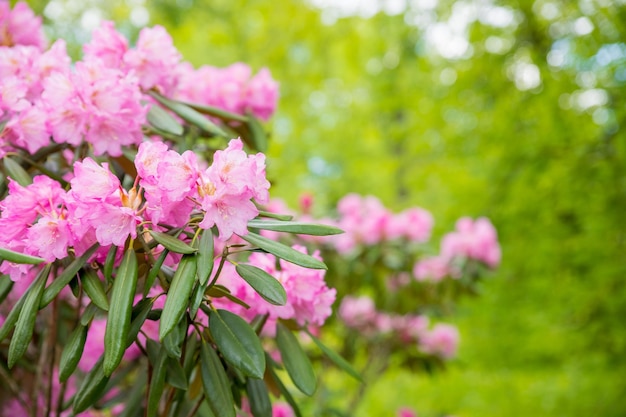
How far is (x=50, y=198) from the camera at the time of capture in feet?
2.81

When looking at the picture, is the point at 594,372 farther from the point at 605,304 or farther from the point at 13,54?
the point at 13,54

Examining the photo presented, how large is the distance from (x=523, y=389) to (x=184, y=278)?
5020 millimetres

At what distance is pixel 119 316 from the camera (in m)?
0.76

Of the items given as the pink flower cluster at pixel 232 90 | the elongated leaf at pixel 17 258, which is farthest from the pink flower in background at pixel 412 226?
the elongated leaf at pixel 17 258

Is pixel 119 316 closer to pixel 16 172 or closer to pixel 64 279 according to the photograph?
pixel 64 279

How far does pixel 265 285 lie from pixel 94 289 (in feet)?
0.74

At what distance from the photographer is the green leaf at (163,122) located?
112cm

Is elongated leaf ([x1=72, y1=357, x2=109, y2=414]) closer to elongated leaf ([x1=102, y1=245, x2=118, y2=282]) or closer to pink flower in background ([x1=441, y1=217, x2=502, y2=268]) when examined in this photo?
elongated leaf ([x1=102, y1=245, x2=118, y2=282])

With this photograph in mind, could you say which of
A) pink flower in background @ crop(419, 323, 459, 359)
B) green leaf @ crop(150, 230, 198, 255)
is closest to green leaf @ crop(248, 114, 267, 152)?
green leaf @ crop(150, 230, 198, 255)

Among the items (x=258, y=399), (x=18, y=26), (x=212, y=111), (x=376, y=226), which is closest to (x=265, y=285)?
(x=258, y=399)

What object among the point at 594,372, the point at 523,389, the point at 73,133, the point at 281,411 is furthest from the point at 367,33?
the point at 73,133

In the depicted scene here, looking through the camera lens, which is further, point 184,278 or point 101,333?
point 101,333

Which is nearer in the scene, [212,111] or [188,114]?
[188,114]

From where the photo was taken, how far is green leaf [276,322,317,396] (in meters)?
0.97
